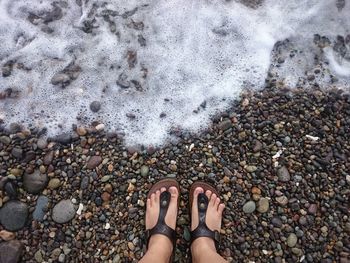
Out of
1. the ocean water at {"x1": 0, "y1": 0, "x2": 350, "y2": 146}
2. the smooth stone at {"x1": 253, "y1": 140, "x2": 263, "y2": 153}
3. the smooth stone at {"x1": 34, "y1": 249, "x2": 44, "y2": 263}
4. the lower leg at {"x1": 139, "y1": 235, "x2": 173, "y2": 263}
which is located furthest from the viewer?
the ocean water at {"x1": 0, "y1": 0, "x2": 350, "y2": 146}

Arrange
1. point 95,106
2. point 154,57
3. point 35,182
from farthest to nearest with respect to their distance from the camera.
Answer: point 154,57
point 95,106
point 35,182

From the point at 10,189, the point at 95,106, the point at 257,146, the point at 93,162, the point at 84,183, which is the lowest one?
the point at 10,189

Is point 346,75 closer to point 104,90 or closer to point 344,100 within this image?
point 344,100

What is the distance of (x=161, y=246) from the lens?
293cm

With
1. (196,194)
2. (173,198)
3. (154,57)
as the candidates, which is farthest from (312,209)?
(154,57)

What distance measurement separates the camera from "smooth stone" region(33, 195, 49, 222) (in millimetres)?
3033

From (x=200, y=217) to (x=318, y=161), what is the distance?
1096 mm

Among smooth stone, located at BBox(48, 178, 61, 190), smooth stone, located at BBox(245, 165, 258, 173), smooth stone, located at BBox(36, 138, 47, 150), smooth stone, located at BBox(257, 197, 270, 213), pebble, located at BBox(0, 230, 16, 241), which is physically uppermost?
smooth stone, located at BBox(245, 165, 258, 173)

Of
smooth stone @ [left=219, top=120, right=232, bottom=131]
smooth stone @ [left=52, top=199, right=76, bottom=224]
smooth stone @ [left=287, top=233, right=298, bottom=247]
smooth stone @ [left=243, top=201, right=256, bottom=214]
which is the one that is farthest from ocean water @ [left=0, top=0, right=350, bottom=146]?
smooth stone @ [left=287, top=233, right=298, bottom=247]

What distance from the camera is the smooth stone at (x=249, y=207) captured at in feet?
10.0

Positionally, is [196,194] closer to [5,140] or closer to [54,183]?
[54,183]

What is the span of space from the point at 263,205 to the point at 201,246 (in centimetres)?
60

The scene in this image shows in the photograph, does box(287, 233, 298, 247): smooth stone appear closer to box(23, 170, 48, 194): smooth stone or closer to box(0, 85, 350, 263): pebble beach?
box(0, 85, 350, 263): pebble beach

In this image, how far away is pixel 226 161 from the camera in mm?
3178
